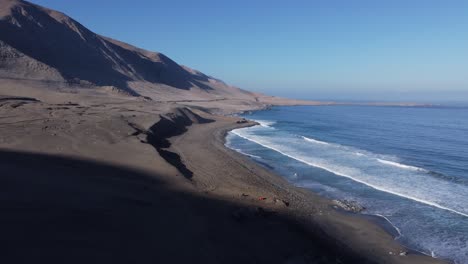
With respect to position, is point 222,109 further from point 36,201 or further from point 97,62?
point 36,201

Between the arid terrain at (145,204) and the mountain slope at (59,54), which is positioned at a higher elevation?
the mountain slope at (59,54)

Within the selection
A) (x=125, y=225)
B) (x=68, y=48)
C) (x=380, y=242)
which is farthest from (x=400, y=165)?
(x=68, y=48)

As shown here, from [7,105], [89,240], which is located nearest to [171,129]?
[7,105]

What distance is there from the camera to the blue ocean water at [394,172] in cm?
1759

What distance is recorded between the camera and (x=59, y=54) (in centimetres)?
7250

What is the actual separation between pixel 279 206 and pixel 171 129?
2562cm

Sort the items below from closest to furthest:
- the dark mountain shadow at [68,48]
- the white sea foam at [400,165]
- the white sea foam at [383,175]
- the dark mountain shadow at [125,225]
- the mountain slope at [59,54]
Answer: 1. the dark mountain shadow at [125,225]
2. the white sea foam at [383,175]
3. the white sea foam at [400,165]
4. the mountain slope at [59,54]
5. the dark mountain shadow at [68,48]

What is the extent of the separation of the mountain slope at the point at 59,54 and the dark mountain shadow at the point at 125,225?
4373 centimetres

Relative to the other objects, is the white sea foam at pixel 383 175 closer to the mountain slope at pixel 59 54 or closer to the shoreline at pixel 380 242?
the shoreline at pixel 380 242

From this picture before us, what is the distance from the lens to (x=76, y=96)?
164ft

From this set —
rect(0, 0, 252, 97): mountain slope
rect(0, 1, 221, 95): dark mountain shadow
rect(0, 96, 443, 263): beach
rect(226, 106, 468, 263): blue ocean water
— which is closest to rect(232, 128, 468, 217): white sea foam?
rect(226, 106, 468, 263): blue ocean water

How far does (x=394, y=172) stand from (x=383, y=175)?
1410mm

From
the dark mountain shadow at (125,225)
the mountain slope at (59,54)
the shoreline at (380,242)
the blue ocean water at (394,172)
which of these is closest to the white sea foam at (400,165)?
the blue ocean water at (394,172)

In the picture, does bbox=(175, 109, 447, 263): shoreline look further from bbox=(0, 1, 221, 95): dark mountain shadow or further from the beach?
bbox=(0, 1, 221, 95): dark mountain shadow
